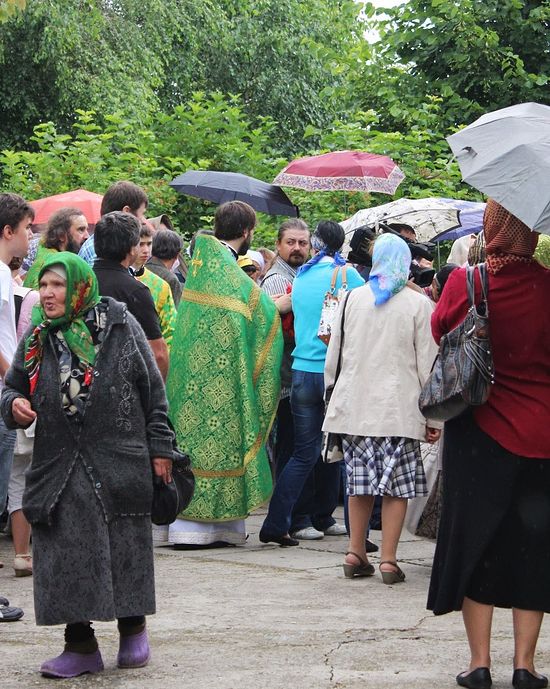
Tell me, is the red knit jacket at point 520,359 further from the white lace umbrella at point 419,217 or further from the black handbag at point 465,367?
the white lace umbrella at point 419,217

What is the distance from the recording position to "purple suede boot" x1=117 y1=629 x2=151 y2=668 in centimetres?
554

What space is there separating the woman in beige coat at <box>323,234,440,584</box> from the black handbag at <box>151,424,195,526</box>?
2165 millimetres

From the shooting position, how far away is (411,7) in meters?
20.4

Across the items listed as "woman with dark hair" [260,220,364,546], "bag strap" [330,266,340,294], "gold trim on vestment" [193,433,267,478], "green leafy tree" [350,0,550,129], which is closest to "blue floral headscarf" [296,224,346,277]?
"woman with dark hair" [260,220,364,546]

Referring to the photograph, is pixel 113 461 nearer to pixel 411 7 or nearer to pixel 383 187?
pixel 383 187

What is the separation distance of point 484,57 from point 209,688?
15400mm

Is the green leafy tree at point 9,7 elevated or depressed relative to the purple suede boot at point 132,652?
elevated

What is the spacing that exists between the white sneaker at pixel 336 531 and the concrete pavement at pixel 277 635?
3.70 feet

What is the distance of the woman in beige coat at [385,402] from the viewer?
773 cm

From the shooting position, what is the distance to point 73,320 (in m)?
5.53

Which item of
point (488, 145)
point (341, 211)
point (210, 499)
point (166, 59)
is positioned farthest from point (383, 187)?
point (166, 59)

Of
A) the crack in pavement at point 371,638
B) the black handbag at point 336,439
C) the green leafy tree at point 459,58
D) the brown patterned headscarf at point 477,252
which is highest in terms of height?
the green leafy tree at point 459,58

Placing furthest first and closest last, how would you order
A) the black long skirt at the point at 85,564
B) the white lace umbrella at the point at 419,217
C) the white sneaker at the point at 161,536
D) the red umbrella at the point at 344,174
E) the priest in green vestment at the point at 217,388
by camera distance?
the red umbrella at the point at 344,174, the white lace umbrella at the point at 419,217, the white sneaker at the point at 161,536, the priest in green vestment at the point at 217,388, the black long skirt at the point at 85,564

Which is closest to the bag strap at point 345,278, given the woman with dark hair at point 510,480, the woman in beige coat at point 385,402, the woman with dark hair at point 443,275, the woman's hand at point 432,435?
the woman with dark hair at point 443,275
